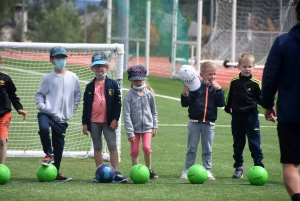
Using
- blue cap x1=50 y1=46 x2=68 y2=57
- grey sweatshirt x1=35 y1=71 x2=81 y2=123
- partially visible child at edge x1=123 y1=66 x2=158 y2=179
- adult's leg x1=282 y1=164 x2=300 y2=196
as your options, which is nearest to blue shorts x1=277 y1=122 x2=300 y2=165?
adult's leg x1=282 y1=164 x2=300 y2=196

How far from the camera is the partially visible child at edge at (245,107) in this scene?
9492 mm

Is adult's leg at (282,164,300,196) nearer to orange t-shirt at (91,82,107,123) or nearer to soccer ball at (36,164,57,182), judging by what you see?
orange t-shirt at (91,82,107,123)

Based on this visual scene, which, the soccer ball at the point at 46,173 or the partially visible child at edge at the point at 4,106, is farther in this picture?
the partially visible child at edge at the point at 4,106

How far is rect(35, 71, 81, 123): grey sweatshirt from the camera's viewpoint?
9.12 meters

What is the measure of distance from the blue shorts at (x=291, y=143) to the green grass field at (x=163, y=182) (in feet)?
5.26

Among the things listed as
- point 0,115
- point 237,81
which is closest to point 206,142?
point 237,81

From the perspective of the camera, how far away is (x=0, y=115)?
366 inches

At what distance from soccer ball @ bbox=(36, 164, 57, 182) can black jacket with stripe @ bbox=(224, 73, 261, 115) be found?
8.65ft

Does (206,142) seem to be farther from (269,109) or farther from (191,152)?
(269,109)

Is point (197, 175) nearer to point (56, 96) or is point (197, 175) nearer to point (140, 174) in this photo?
point (140, 174)

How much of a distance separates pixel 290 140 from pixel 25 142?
702 cm

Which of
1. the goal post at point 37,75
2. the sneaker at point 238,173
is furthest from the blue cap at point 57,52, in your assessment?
the sneaker at point 238,173

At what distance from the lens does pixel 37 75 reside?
47.3ft

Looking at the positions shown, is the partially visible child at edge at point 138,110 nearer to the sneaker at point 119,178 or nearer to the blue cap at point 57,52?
the sneaker at point 119,178
